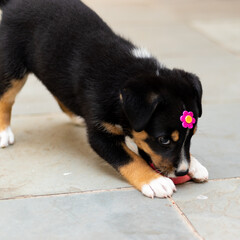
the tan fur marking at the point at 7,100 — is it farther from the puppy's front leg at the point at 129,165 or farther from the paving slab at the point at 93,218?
the paving slab at the point at 93,218

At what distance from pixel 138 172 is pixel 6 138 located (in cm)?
156


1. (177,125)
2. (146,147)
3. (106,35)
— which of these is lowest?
(146,147)

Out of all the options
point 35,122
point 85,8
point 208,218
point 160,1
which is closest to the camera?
point 208,218

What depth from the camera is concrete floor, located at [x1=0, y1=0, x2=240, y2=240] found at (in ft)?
10.5

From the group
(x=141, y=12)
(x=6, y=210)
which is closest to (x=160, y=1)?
(x=141, y=12)

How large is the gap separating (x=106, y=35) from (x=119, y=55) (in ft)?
1.05

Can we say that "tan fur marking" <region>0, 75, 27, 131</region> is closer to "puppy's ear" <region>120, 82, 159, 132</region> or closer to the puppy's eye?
"puppy's ear" <region>120, 82, 159, 132</region>

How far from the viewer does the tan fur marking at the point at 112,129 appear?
153 inches

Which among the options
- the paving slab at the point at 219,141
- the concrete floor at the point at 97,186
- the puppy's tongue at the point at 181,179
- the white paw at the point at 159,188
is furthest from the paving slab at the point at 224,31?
the white paw at the point at 159,188

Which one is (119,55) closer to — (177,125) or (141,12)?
(177,125)

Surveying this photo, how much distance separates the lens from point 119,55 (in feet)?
13.3

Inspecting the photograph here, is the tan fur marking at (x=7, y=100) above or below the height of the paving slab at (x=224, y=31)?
above

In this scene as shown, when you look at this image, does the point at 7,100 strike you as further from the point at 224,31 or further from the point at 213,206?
the point at 224,31

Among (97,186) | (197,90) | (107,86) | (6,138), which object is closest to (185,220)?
(97,186)
